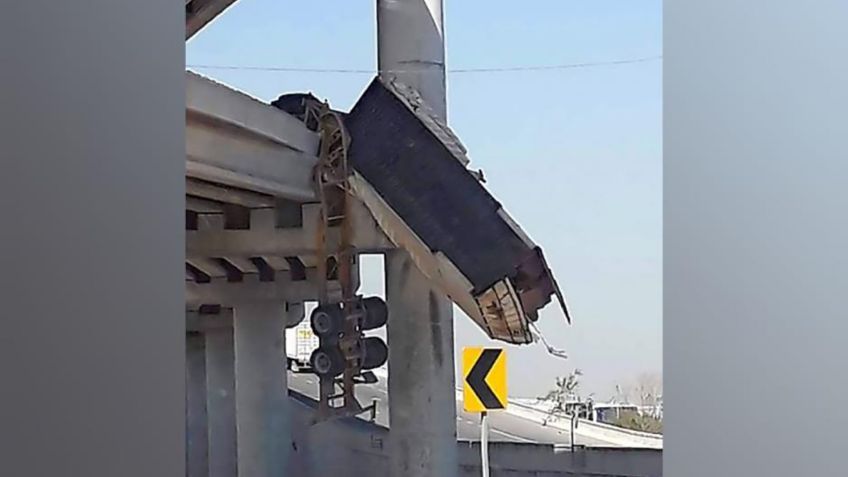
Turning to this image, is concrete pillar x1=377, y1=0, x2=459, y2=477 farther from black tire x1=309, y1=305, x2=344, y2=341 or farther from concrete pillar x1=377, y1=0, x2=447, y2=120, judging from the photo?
black tire x1=309, y1=305, x2=344, y2=341

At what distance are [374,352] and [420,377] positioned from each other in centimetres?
31

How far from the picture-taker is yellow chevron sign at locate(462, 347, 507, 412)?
5.75 m

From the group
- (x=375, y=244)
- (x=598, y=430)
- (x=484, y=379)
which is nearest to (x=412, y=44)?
(x=375, y=244)

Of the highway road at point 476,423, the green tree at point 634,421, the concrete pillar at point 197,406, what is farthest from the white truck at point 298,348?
the green tree at point 634,421

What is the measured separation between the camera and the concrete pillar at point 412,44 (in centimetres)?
666

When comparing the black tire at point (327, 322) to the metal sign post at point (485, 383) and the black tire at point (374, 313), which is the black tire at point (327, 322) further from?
the metal sign post at point (485, 383)

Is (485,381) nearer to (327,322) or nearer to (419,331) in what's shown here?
(419,331)

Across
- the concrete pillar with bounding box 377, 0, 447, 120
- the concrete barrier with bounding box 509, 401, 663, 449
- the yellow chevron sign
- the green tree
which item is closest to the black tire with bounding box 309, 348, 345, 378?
the yellow chevron sign

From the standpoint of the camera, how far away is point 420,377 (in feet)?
22.0
